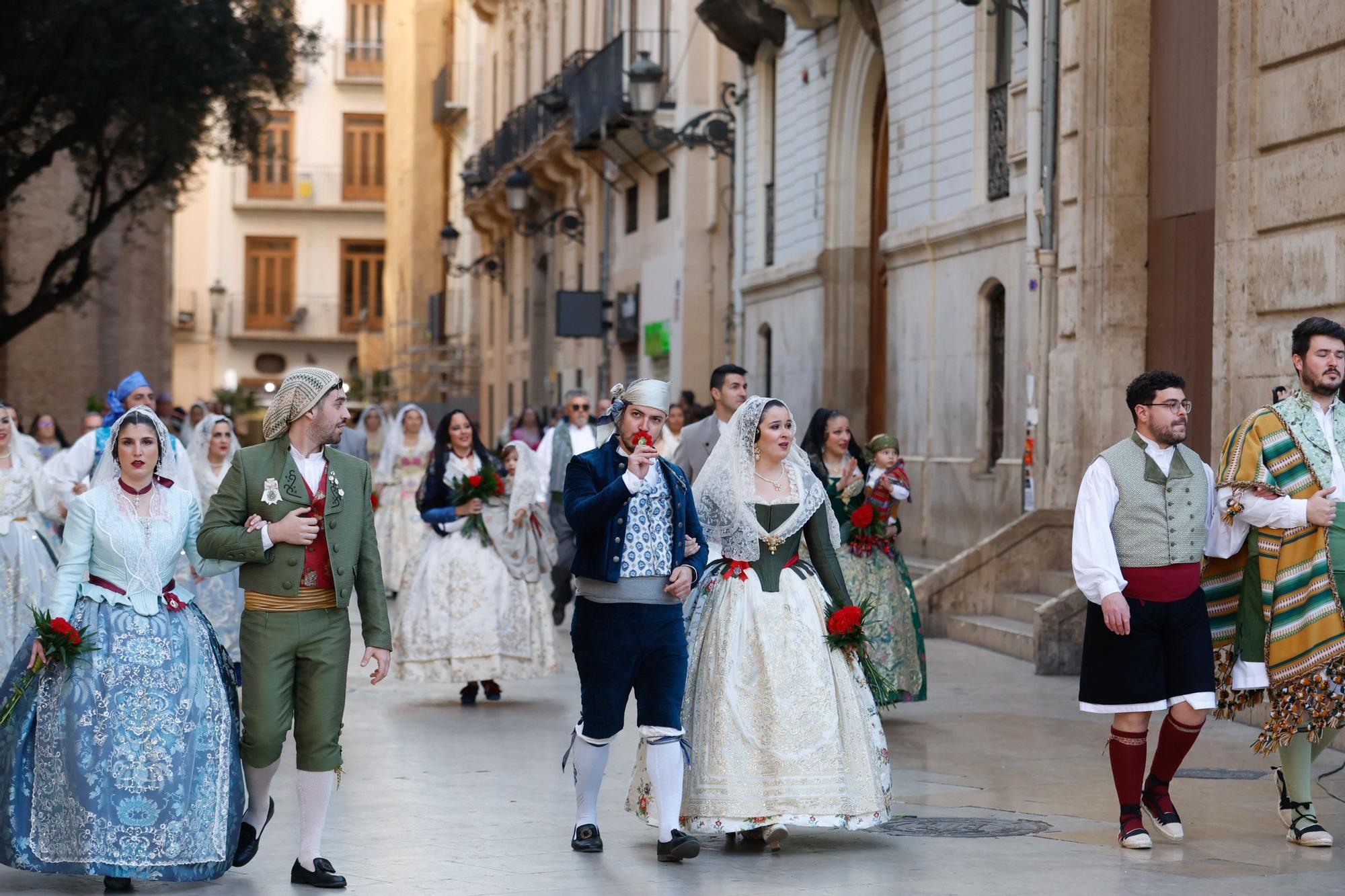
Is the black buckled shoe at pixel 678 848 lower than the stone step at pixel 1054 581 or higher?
lower

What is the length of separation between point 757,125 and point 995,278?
8.43m

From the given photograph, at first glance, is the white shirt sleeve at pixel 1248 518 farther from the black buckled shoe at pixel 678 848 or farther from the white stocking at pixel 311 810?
the white stocking at pixel 311 810

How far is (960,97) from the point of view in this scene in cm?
1922

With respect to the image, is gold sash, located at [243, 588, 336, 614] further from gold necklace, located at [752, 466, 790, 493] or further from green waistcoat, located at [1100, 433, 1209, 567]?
green waistcoat, located at [1100, 433, 1209, 567]

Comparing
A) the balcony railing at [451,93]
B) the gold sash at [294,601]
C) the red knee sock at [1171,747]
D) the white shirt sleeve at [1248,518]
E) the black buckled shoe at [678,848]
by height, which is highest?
the balcony railing at [451,93]

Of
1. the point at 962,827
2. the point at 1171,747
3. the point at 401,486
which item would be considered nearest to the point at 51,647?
the point at 962,827

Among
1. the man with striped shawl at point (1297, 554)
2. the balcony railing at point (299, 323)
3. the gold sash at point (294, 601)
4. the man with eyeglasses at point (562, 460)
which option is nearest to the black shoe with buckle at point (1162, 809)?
the man with striped shawl at point (1297, 554)

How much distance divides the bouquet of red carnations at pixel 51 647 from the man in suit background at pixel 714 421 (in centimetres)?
451

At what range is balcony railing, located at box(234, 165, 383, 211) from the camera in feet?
215

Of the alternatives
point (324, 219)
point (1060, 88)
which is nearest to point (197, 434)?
point (1060, 88)

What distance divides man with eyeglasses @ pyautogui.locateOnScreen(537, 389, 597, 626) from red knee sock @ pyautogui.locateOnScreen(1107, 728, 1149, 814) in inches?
384

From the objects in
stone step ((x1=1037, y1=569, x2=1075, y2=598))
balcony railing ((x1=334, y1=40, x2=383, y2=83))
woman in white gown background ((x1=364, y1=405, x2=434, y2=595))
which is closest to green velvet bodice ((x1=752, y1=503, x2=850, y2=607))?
stone step ((x1=1037, y1=569, x2=1075, y2=598))

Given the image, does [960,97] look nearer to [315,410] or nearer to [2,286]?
[315,410]

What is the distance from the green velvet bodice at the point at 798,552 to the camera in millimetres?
7902
